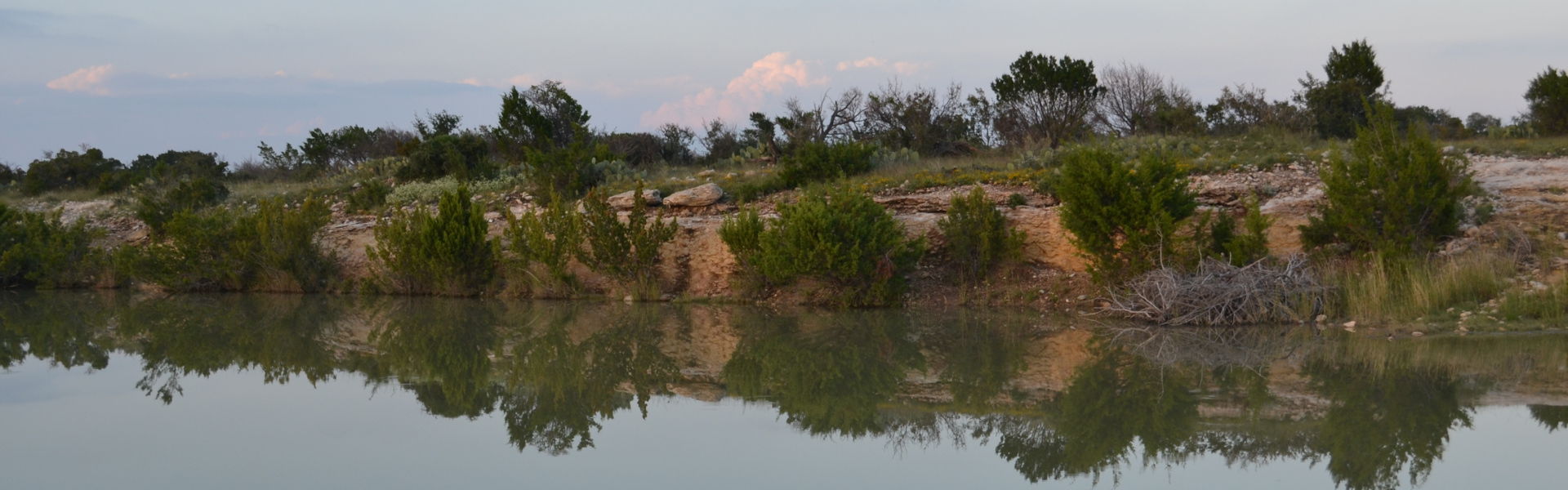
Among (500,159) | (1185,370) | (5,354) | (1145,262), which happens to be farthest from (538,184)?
(1185,370)

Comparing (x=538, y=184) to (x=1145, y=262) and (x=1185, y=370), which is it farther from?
(x=1185, y=370)

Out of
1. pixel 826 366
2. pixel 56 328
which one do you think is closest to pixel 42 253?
pixel 56 328

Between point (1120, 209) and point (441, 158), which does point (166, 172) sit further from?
point (1120, 209)

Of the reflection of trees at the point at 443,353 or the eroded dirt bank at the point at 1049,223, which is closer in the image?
the reflection of trees at the point at 443,353

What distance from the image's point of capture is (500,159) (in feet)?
87.5

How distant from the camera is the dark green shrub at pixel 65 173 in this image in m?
32.4

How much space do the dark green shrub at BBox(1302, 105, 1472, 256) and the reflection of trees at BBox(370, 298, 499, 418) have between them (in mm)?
9273

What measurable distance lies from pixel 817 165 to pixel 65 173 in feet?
93.9

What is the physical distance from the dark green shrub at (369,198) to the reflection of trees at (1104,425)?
17.3 meters

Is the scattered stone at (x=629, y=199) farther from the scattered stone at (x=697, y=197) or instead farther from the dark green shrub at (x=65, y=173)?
the dark green shrub at (x=65, y=173)

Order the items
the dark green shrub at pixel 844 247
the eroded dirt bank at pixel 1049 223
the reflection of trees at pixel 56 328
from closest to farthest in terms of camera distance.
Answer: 1. the reflection of trees at pixel 56 328
2. the eroded dirt bank at pixel 1049 223
3. the dark green shrub at pixel 844 247

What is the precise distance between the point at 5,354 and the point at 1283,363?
11.6 metres

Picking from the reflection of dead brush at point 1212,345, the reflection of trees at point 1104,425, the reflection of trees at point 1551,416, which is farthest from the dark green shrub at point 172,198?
the reflection of trees at point 1551,416

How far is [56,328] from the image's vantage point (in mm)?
12008
